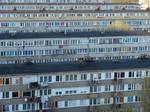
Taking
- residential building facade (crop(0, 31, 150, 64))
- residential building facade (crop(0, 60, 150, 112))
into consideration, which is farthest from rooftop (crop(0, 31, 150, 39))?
residential building facade (crop(0, 60, 150, 112))

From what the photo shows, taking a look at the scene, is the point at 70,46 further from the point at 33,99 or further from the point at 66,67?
the point at 33,99

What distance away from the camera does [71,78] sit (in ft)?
113

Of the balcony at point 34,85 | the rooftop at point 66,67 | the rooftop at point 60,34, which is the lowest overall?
the balcony at point 34,85

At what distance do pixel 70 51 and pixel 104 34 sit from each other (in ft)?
14.1

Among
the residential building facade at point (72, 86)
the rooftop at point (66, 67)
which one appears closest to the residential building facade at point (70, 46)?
the rooftop at point (66, 67)

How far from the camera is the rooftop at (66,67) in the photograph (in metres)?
34.0

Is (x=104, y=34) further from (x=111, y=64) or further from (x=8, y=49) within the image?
→ (x=111, y=64)

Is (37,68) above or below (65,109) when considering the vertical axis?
above

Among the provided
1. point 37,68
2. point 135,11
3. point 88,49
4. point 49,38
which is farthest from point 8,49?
point 135,11

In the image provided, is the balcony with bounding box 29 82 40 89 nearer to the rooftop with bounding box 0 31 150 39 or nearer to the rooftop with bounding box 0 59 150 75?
the rooftop with bounding box 0 59 150 75

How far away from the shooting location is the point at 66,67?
3519 centimetres

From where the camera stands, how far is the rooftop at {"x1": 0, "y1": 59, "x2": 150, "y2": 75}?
1337 inches

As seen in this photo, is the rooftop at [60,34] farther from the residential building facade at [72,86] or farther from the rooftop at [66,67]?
the residential building facade at [72,86]

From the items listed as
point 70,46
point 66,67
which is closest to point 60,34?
point 70,46
